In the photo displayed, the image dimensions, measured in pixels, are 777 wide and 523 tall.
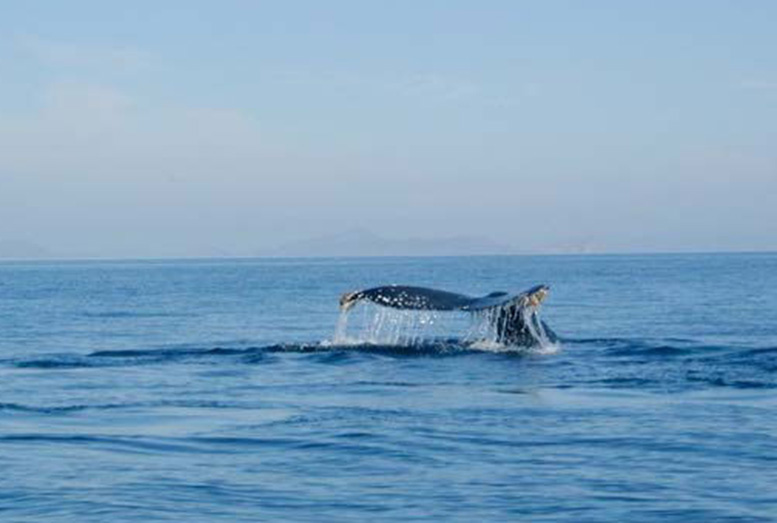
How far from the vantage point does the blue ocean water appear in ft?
37.9

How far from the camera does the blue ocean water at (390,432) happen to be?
37.9ft

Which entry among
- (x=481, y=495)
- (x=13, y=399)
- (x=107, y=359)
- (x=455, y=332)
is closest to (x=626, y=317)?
(x=455, y=332)

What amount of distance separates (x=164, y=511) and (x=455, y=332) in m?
24.0

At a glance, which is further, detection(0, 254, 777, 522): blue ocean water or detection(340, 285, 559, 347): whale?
detection(340, 285, 559, 347): whale

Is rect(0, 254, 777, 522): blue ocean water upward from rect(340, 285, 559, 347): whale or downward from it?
downward

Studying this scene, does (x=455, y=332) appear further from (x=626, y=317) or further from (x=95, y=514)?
(x=95, y=514)

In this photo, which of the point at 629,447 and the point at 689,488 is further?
the point at 629,447

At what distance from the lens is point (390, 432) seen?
15148mm

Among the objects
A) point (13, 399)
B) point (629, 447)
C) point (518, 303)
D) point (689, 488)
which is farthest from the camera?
point (518, 303)

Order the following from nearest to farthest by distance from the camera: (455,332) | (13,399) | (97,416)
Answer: (97,416), (13,399), (455,332)

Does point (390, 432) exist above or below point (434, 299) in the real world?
below

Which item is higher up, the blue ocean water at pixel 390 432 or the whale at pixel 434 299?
the whale at pixel 434 299

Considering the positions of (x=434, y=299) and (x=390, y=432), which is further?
(x=434, y=299)

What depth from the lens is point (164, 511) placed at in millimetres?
11305
